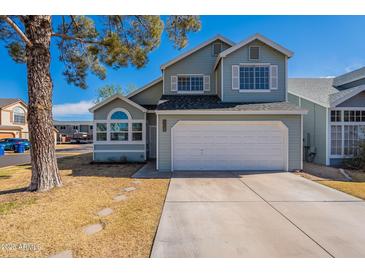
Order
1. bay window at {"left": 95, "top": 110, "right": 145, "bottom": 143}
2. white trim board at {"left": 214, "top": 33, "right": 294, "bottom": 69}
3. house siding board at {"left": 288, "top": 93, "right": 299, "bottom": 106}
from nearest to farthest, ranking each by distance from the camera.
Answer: white trim board at {"left": 214, "top": 33, "right": 294, "bottom": 69}, bay window at {"left": 95, "top": 110, "right": 145, "bottom": 143}, house siding board at {"left": 288, "top": 93, "right": 299, "bottom": 106}

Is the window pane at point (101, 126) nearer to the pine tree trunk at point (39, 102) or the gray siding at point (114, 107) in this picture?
the gray siding at point (114, 107)

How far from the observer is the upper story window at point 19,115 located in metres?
31.1

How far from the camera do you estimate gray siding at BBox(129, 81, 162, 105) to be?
14938 millimetres

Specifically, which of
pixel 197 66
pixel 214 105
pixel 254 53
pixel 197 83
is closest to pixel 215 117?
pixel 214 105

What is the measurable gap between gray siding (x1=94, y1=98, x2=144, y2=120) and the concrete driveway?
23.4ft

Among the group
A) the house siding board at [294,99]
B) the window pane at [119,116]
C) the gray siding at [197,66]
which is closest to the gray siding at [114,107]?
the window pane at [119,116]

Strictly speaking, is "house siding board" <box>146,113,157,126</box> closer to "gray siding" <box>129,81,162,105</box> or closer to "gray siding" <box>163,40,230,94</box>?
"gray siding" <box>129,81,162,105</box>

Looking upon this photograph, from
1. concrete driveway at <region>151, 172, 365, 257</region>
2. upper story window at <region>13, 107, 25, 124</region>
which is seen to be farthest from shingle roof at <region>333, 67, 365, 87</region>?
upper story window at <region>13, 107, 25, 124</region>

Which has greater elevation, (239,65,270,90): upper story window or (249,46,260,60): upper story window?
(249,46,260,60): upper story window

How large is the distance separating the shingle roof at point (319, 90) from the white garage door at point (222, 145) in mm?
4902

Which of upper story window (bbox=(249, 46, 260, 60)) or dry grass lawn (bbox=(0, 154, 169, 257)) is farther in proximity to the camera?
upper story window (bbox=(249, 46, 260, 60))

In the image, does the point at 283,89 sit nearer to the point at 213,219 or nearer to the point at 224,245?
the point at 213,219
